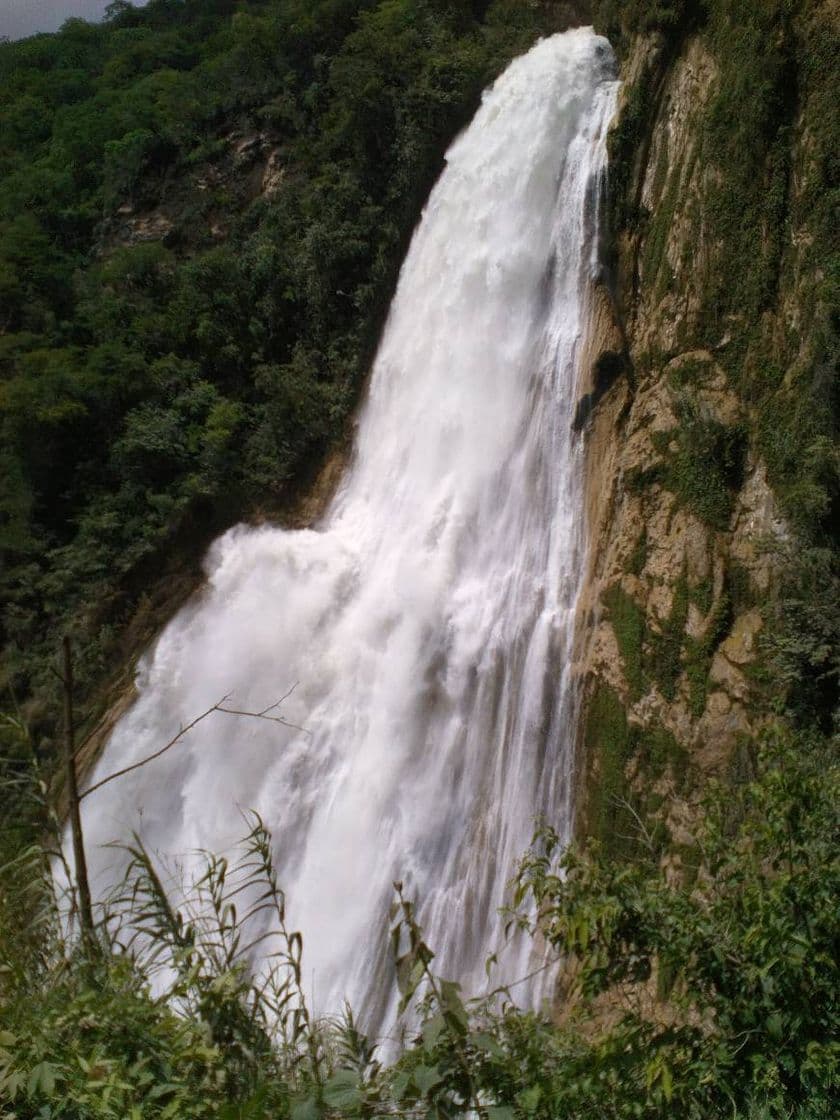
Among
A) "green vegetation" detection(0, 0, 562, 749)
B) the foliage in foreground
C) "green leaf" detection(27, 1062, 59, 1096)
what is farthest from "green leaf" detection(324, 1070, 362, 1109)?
"green vegetation" detection(0, 0, 562, 749)

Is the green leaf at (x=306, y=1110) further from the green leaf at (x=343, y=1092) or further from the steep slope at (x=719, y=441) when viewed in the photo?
the steep slope at (x=719, y=441)

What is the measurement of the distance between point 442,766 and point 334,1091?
778 centimetres

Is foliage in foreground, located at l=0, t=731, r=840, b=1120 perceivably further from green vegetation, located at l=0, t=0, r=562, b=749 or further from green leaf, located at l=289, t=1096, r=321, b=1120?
green vegetation, located at l=0, t=0, r=562, b=749

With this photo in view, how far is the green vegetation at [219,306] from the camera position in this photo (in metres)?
16.2

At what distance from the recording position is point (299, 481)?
1630cm

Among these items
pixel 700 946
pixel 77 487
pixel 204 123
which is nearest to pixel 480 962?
pixel 700 946

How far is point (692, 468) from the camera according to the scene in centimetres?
888

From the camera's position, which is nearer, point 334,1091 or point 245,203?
point 334,1091

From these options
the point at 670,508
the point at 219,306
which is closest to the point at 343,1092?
the point at 670,508

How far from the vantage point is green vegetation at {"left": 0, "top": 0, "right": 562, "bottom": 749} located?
16219 millimetres

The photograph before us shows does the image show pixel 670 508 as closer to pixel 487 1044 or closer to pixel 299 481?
pixel 487 1044

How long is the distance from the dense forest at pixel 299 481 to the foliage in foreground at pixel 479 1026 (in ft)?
0.05

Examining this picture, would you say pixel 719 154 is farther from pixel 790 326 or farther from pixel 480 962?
pixel 480 962

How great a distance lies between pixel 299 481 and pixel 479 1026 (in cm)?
1390
